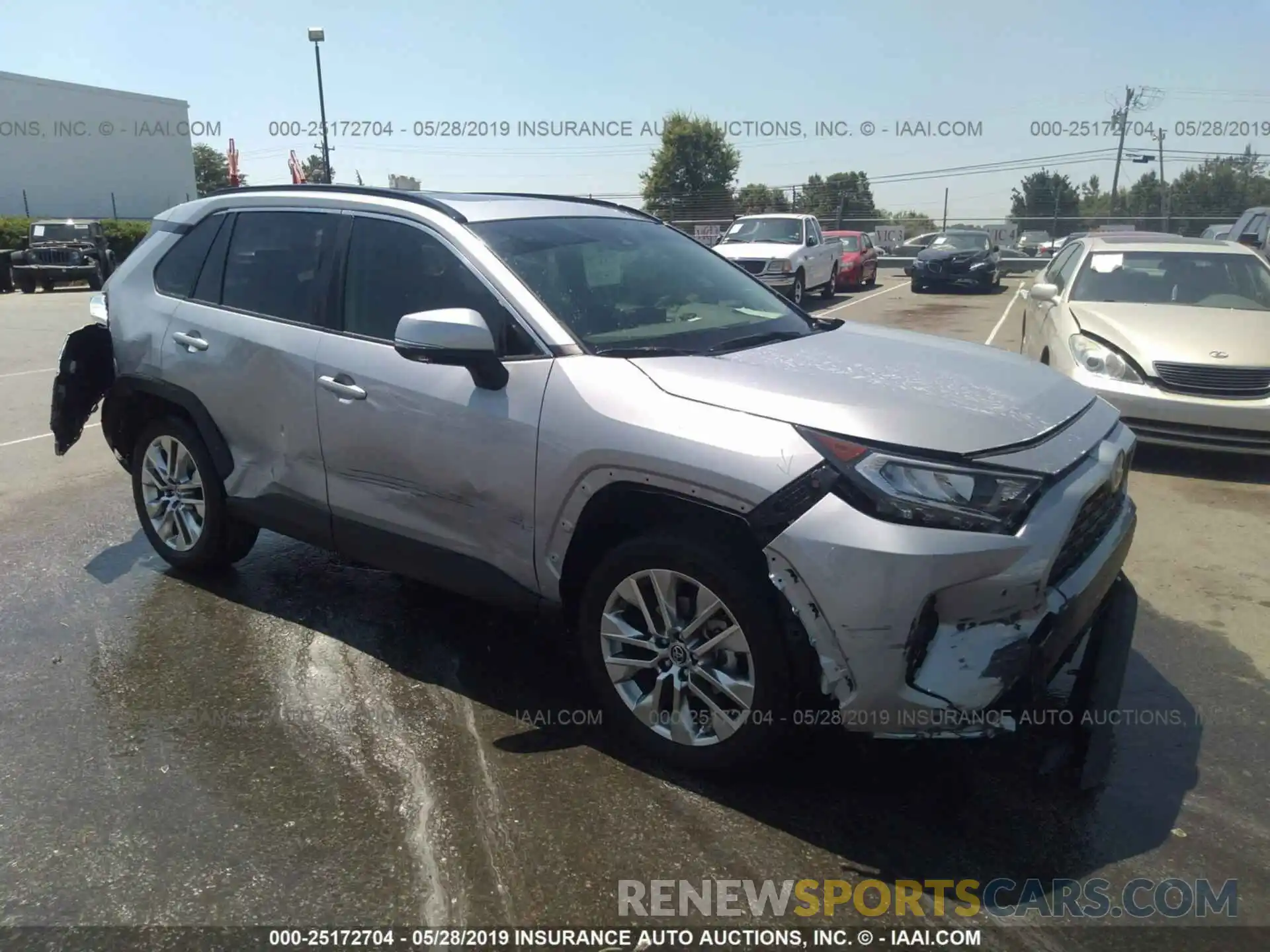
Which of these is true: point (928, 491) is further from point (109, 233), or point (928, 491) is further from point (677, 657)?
point (109, 233)

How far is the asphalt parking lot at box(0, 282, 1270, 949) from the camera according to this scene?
2717 millimetres

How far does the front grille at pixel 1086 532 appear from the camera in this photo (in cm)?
291

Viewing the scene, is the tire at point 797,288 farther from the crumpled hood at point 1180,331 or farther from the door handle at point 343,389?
the door handle at point 343,389

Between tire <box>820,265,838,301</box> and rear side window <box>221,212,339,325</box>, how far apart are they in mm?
17035

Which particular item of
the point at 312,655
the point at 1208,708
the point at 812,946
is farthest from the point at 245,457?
the point at 1208,708

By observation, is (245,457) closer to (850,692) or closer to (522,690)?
(522,690)

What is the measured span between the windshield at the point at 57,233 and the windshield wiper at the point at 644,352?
84.1 ft

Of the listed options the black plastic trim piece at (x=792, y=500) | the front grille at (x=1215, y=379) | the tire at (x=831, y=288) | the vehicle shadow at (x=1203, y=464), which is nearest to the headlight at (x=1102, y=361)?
the front grille at (x=1215, y=379)

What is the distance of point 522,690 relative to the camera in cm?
383

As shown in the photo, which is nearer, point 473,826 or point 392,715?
point 473,826

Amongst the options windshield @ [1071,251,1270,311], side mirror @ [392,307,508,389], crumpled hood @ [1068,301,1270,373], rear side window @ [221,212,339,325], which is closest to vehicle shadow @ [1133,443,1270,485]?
crumpled hood @ [1068,301,1270,373]

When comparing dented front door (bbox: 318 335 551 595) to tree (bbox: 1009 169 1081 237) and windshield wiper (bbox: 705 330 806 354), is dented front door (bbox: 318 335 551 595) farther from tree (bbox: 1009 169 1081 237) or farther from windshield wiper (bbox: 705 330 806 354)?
Result: tree (bbox: 1009 169 1081 237)

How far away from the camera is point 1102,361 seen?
22.6 feet

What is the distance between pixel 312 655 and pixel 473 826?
4.91ft
